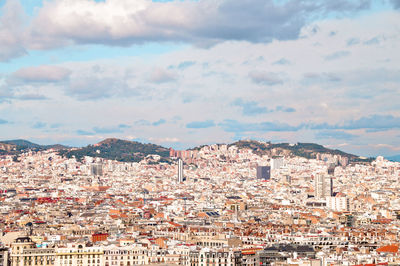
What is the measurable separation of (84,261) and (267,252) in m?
17.2

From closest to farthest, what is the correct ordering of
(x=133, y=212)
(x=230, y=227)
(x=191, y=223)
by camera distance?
(x=230, y=227)
(x=191, y=223)
(x=133, y=212)

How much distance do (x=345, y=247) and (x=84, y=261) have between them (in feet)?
99.9

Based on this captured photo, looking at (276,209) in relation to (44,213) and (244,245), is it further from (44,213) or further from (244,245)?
(244,245)

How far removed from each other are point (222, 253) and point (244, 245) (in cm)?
1905

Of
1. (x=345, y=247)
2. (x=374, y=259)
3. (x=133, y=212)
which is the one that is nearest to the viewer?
(x=374, y=259)

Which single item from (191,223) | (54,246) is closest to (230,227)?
(191,223)

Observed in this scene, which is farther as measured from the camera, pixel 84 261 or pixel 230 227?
pixel 230 227

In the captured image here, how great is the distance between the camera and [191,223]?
147 m

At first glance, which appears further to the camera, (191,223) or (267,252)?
(191,223)

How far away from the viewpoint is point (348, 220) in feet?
518

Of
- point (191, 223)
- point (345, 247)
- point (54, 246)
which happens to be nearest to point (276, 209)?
point (191, 223)

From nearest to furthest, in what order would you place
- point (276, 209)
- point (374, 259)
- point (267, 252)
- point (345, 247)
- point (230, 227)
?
1. point (374, 259)
2. point (267, 252)
3. point (345, 247)
4. point (230, 227)
5. point (276, 209)

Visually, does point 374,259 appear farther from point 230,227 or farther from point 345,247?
point 230,227

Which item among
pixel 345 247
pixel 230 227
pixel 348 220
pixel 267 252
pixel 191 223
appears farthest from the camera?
pixel 348 220
